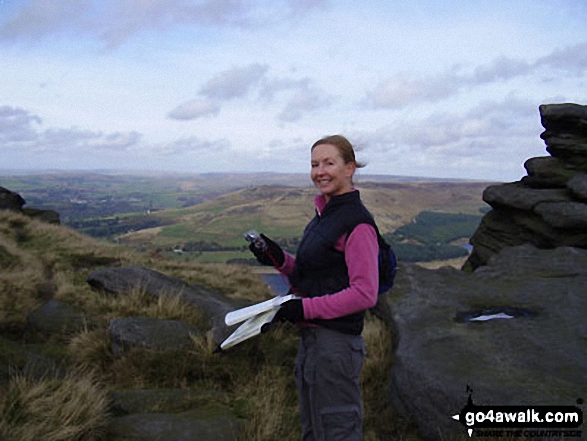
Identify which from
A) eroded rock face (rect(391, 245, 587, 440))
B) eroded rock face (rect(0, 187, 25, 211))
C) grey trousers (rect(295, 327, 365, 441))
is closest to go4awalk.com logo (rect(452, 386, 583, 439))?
eroded rock face (rect(391, 245, 587, 440))

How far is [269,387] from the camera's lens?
564 cm

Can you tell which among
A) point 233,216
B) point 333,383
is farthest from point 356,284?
point 233,216

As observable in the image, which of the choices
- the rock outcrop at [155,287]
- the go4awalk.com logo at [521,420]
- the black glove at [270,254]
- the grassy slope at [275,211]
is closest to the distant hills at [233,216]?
the grassy slope at [275,211]

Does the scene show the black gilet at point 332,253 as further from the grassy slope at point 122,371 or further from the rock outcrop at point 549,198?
the rock outcrop at point 549,198

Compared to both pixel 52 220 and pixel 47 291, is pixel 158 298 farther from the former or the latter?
pixel 52 220

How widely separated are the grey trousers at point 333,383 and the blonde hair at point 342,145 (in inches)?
51.8

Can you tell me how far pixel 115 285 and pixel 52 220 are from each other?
1997 centimetres

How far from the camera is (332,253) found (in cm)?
318

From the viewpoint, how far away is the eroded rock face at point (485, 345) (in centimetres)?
439

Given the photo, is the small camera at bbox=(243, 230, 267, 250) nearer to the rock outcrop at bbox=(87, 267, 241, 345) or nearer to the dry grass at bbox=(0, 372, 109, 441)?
the dry grass at bbox=(0, 372, 109, 441)

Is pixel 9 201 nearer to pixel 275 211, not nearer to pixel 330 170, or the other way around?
pixel 330 170

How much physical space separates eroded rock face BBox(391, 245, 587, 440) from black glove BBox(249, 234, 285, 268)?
7.84 ft

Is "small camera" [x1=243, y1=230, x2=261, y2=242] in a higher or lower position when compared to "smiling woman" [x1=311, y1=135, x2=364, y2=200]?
lower

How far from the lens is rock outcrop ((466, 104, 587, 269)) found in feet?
41.4
